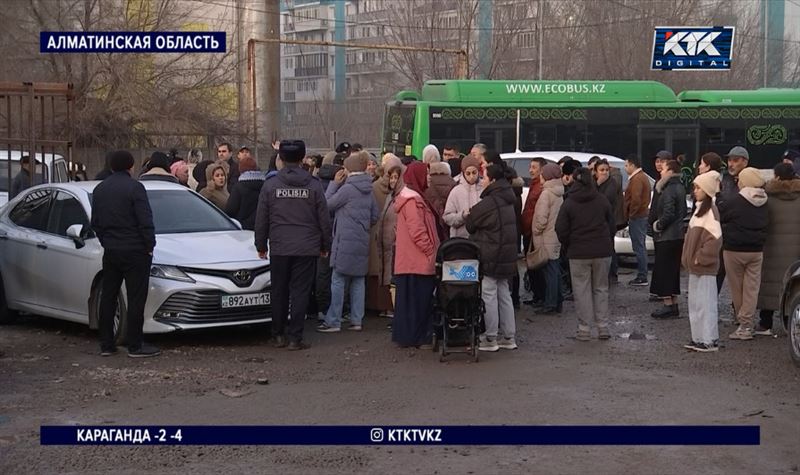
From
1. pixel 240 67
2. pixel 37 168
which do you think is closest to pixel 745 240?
pixel 37 168

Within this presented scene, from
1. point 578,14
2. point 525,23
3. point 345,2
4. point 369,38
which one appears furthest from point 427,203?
point 345,2

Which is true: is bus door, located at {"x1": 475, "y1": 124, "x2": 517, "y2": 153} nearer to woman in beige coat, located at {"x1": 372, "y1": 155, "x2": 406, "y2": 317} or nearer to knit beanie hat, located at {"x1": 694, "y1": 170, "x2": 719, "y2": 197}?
woman in beige coat, located at {"x1": 372, "y1": 155, "x2": 406, "y2": 317}

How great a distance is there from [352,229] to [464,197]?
1.46 metres

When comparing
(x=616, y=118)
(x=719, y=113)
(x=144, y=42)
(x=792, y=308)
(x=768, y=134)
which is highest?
(x=144, y=42)

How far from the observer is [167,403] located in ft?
28.6

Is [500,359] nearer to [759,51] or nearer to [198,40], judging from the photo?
[198,40]

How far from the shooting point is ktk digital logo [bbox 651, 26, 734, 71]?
3181 centimetres

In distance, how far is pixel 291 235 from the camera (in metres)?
11.1

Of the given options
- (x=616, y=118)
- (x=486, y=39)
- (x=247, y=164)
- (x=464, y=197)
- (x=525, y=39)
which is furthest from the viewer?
(x=525, y=39)

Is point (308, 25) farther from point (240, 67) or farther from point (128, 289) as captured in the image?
point (128, 289)

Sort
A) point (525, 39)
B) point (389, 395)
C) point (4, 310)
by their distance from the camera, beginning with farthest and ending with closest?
1. point (525, 39)
2. point (4, 310)
3. point (389, 395)

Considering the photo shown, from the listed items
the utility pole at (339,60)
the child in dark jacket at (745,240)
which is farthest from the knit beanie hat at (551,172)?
the utility pole at (339,60)

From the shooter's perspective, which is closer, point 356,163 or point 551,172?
point 356,163

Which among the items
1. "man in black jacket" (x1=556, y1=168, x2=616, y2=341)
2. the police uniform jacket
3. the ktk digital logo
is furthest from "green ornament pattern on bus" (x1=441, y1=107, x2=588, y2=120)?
the police uniform jacket
